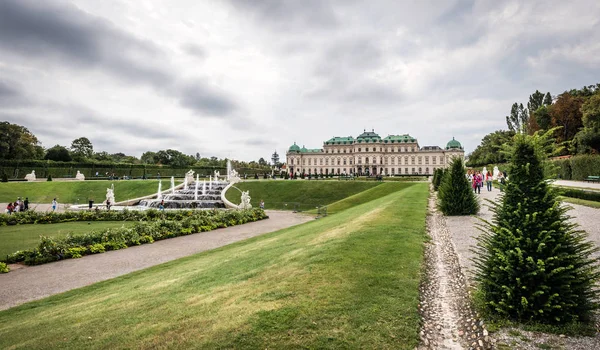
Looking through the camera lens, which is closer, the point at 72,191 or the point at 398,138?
the point at 72,191

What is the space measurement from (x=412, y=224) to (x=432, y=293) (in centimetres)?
694

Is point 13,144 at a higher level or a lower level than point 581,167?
higher

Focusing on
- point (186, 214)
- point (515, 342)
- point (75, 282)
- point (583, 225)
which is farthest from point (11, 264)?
point (583, 225)

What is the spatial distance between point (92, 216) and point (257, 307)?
966 inches

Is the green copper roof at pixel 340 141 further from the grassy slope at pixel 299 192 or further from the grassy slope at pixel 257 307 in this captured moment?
the grassy slope at pixel 257 307

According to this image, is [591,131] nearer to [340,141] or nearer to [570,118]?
[570,118]

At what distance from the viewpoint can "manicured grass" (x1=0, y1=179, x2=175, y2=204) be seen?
40919 mm

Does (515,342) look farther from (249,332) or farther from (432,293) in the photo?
(249,332)

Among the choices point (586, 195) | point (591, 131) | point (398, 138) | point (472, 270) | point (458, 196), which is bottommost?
point (472, 270)

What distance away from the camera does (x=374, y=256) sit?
802 cm

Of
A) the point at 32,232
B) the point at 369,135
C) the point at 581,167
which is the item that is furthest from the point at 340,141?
the point at 32,232

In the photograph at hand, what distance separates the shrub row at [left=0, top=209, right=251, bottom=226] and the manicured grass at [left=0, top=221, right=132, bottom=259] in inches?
38.1

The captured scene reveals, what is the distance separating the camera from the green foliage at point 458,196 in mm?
16578

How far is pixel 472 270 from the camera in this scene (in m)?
7.24
